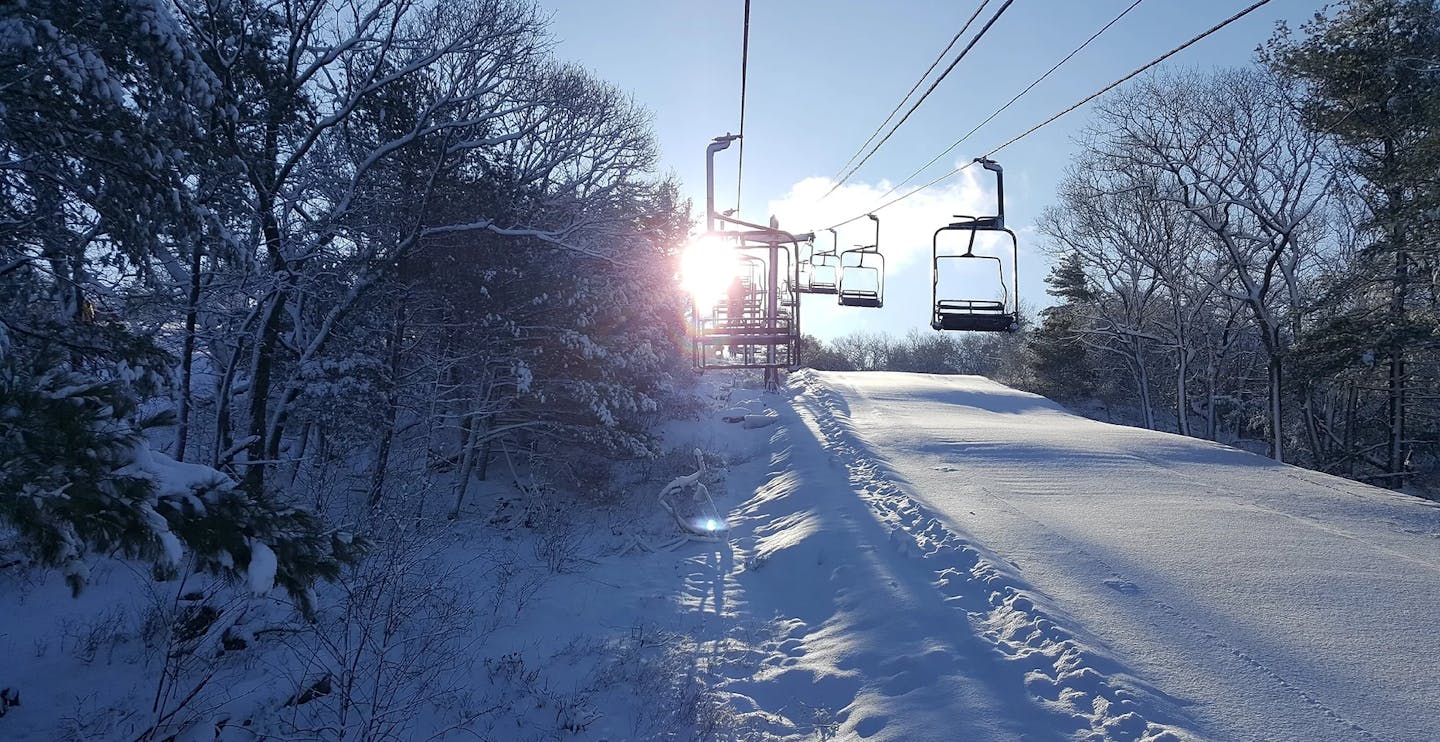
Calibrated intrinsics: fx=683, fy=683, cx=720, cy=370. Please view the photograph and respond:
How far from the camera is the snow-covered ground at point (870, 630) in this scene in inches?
203

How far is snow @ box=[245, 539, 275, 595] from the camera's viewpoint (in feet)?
10.1

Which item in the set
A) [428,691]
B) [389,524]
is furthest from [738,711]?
[389,524]

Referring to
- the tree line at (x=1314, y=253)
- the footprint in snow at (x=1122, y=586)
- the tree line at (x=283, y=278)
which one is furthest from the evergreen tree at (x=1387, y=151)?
the tree line at (x=283, y=278)

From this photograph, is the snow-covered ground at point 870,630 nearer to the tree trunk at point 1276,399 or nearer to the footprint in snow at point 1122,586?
the footprint in snow at point 1122,586

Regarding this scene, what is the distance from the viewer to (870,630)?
23.7ft

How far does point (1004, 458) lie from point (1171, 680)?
952 centimetres

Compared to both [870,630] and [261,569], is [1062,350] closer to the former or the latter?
[870,630]

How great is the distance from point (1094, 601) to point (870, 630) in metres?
2.19

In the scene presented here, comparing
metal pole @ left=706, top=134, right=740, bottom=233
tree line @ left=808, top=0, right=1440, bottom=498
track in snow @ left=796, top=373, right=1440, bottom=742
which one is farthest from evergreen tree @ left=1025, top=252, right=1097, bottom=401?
metal pole @ left=706, top=134, right=740, bottom=233

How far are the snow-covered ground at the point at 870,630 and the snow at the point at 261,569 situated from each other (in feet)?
6.81

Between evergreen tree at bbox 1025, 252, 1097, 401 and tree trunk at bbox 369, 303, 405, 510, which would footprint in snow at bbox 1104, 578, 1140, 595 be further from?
evergreen tree at bbox 1025, 252, 1097, 401

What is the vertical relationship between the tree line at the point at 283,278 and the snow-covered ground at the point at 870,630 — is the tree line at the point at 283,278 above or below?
above

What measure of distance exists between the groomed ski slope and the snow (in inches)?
173

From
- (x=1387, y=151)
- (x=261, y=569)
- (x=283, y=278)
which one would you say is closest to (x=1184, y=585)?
(x=261, y=569)
